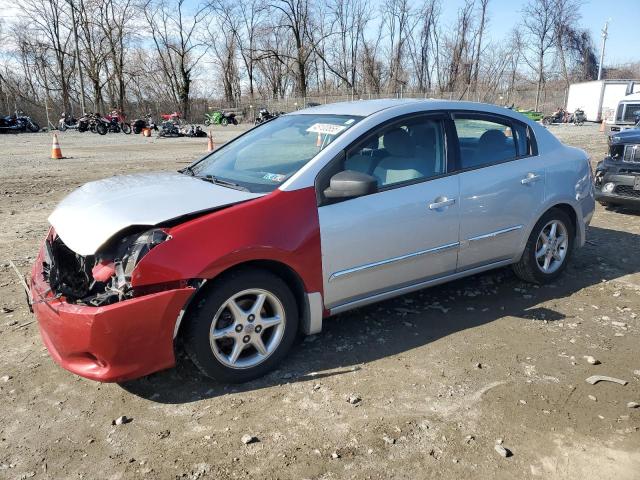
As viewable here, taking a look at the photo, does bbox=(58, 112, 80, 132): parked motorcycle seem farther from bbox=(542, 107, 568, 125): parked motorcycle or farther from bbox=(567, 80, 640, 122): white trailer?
bbox=(567, 80, 640, 122): white trailer

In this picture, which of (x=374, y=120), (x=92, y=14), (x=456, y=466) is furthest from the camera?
(x=92, y=14)

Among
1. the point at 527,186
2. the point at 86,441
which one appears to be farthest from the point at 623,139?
the point at 86,441

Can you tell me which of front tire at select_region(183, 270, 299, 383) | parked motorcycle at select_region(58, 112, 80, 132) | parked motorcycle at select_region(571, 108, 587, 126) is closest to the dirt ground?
front tire at select_region(183, 270, 299, 383)

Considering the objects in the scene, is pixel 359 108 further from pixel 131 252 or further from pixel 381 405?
pixel 381 405

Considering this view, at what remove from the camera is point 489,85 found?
179ft

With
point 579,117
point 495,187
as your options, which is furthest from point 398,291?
point 579,117

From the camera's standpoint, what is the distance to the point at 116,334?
8.86 feet

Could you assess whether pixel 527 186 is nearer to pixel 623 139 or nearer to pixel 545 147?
pixel 545 147

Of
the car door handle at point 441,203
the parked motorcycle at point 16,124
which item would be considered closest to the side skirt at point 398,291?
the car door handle at point 441,203

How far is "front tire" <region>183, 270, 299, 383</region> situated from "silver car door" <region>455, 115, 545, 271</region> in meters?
1.61

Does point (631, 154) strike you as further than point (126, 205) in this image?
Yes

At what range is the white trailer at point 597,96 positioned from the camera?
39406 millimetres

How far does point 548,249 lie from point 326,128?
2459 millimetres

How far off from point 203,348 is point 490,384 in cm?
176
